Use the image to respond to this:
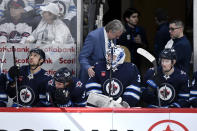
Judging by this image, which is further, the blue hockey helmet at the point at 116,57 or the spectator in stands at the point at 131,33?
the spectator in stands at the point at 131,33

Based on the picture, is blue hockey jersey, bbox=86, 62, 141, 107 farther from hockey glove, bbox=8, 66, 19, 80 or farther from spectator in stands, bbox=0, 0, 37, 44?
spectator in stands, bbox=0, 0, 37, 44

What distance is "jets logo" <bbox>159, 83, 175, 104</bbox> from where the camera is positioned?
6945 millimetres

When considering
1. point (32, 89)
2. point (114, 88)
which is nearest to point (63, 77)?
point (32, 89)

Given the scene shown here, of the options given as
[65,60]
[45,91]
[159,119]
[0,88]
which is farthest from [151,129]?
[65,60]

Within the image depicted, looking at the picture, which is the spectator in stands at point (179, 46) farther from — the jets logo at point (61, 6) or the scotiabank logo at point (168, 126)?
the scotiabank logo at point (168, 126)

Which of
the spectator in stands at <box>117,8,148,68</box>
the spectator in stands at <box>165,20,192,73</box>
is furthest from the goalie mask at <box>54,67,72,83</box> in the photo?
the spectator in stands at <box>117,8,148,68</box>

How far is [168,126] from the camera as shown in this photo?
605 cm

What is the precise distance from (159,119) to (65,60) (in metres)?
2.51

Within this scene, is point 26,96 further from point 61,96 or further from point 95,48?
point 95,48

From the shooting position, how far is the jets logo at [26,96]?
7066mm

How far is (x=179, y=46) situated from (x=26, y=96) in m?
2.12

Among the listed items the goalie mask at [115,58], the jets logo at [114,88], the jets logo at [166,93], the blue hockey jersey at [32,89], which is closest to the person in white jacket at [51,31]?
the blue hockey jersey at [32,89]

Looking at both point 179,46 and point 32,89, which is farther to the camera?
point 179,46

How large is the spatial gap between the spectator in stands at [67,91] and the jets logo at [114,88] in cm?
27
